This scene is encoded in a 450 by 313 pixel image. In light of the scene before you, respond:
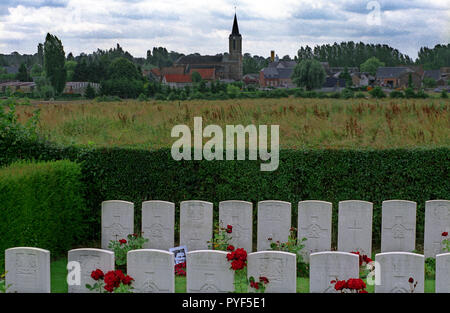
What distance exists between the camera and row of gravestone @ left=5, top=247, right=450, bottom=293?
6746 mm

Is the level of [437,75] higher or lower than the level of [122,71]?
higher

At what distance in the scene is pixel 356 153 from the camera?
10.6 metres

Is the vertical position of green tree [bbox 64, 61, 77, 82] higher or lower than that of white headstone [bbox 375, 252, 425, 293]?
higher

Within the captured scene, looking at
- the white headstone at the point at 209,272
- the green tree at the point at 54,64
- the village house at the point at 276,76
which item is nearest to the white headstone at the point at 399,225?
the white headstone at the point at 209,272

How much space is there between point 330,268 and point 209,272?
1.55 meters

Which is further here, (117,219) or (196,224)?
(117,219)

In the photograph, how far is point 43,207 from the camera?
9242 mm

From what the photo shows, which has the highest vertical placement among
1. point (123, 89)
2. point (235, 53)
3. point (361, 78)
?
point (235, 53)

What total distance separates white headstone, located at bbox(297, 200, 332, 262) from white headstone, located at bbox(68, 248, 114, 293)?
151 inches

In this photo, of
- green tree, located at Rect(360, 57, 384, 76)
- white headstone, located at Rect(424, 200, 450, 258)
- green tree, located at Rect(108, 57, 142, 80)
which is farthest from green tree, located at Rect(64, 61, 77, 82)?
green tree, located at Rect(360, 57, 384, 76)

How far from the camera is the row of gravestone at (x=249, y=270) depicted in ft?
22.1

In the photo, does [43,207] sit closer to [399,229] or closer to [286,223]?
[286,223]

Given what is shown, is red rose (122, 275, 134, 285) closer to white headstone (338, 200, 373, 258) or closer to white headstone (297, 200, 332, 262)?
white headstone (297, 200, 332, 262)

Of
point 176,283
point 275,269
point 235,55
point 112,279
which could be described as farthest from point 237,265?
point 235,55
